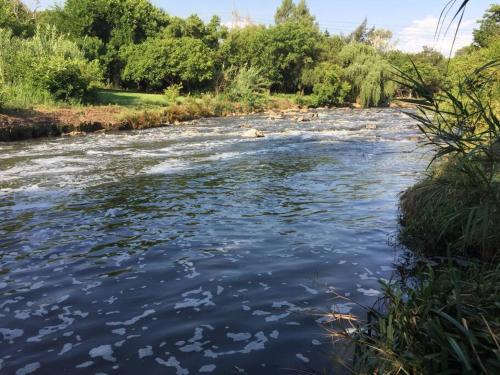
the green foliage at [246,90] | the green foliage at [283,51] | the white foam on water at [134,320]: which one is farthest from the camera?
the green foliage at [283,51]

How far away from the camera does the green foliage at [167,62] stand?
47.9 metres

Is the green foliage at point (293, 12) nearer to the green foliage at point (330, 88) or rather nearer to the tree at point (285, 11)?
the tree at point (285, 11)

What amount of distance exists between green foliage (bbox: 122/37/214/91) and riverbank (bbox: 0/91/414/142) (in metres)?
6.39

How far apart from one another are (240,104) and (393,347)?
42.5 metres

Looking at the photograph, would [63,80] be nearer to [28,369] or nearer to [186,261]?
[186,261]

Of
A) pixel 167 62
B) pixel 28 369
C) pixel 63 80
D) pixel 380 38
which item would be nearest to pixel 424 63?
pixel 380 38

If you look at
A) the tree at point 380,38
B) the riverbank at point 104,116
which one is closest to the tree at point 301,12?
the tree at point 380,38

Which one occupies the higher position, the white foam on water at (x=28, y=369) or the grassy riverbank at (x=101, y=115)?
the grassy riverbank at (x=101, y=115)

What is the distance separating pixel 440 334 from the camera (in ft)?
10.6

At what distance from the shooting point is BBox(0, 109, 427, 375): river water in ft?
15.8

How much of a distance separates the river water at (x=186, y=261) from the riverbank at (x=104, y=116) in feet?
31.4

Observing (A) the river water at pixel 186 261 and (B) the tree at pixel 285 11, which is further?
(B) the tree at pixel 285 11

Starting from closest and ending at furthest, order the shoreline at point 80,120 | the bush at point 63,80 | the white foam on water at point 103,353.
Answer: the white foam on water at point 103,353 → the shoreline at point 80,120 → the bush at point 63,80

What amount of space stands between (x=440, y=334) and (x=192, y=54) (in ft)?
161
